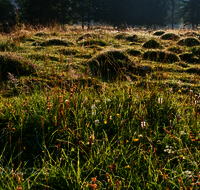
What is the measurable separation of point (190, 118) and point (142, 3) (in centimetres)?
5818

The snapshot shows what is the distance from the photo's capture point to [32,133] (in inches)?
85.0

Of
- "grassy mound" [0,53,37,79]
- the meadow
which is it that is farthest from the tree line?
the meadow

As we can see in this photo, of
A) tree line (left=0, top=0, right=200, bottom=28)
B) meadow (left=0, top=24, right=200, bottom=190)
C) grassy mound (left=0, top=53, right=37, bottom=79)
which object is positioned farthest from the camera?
tree line (left=0, top=0, right=200, bottom=28)

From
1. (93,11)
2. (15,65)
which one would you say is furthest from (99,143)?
(93,11)

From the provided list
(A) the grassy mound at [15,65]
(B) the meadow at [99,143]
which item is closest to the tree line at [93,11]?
(A) the grassy mound at [15,65]

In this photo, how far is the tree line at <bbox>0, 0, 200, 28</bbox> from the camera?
91.7 feet

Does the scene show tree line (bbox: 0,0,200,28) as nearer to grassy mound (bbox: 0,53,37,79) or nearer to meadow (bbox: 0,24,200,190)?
grassy mound (bbox: 0,53,37,79)

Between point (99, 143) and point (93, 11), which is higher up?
point (93, 11)

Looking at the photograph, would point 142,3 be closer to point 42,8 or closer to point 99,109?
point 42,8

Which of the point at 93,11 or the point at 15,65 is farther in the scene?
the point at 93,11

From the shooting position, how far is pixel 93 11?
44250mm

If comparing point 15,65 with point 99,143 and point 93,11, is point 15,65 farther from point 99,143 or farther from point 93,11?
point 93,11

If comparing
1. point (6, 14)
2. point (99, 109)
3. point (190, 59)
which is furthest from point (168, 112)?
point (6, 14)

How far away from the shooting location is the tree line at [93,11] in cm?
2795
